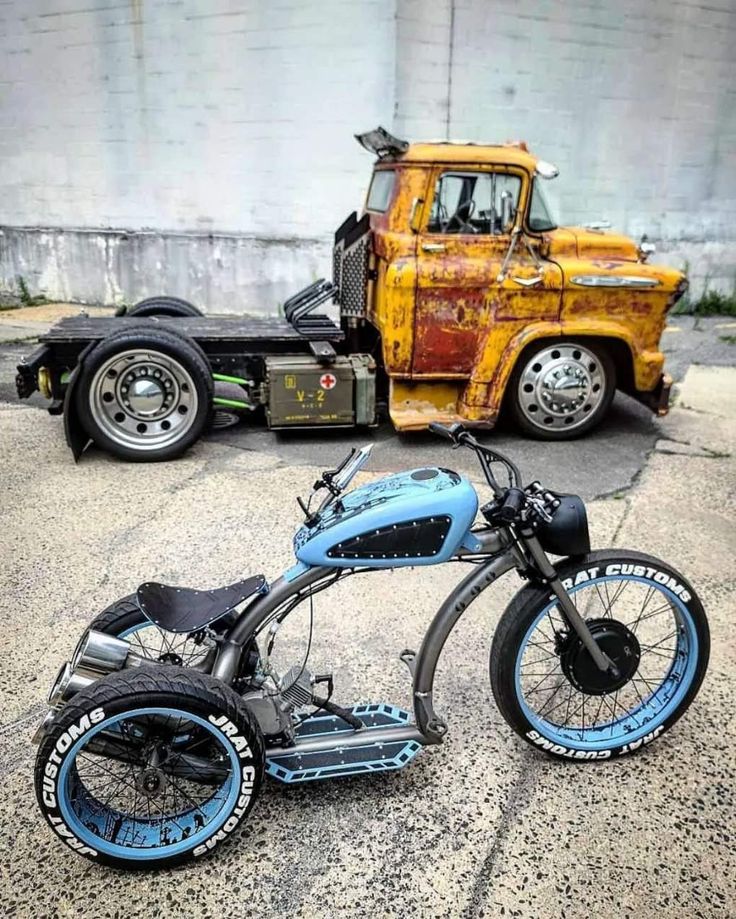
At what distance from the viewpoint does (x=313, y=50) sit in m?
9.85

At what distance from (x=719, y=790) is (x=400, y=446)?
3.69m

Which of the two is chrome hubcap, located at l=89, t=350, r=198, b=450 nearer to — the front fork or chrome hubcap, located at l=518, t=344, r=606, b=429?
chrome hubcap, located at l=518, t=344, r=606, b=429

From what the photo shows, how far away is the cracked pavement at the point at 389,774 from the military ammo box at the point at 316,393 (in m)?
0.56

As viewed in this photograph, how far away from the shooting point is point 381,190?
6301 mm

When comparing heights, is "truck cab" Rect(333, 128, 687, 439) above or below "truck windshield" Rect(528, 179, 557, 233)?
below

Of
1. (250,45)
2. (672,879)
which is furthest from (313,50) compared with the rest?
(672,879)

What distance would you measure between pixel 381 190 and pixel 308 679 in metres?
4.79

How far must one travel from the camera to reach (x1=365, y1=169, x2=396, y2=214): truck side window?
6012mm

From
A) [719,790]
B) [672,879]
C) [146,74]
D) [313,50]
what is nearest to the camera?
[672,879]

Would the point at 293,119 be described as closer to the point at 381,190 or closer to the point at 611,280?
the point at 381,190

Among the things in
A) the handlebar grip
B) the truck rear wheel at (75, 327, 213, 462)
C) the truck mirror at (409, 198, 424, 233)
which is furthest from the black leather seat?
the truck mirror at (409, 198, 424, 233)

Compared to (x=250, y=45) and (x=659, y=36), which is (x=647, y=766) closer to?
(x=250, y=45)

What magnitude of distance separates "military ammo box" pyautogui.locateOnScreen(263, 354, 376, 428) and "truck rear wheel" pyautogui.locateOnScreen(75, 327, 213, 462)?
55 cm

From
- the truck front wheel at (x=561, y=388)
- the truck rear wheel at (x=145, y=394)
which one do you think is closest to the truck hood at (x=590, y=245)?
the truck front wheel at (x=561, y=388)
